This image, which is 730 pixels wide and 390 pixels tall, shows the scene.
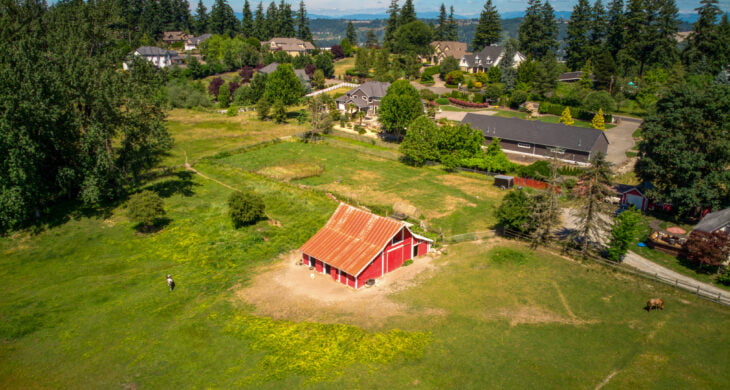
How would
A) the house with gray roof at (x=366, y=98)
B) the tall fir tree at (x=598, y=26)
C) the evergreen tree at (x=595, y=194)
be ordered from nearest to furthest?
the evergreen tree at (x=595, y=194)
the house with gray roof at (x=366, y=98)
the tall fir tree at (x=598, y=26)

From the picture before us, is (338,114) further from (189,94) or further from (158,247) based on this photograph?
(158,247)

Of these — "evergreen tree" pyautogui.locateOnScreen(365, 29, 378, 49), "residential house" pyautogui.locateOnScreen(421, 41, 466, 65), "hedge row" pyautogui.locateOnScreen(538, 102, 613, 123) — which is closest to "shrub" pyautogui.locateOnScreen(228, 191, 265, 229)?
"hedge row" pyautogui.locateOnScreen(538, 102, 613, 123)

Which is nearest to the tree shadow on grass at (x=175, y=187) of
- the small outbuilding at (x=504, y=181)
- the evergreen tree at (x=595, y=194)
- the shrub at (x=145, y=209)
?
the shrub at (x=145, y=209)

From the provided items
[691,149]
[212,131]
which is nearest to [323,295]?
[691,149]

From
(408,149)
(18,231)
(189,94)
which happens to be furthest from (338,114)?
(18,231)

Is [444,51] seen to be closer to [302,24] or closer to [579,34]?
[579,34]

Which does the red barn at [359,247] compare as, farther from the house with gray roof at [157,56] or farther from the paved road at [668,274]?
the house with gray roof at [157,56]

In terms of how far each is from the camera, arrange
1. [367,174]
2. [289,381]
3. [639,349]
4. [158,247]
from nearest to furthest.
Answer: [289,381]
[639,349]
[158,247]
[367,174]
